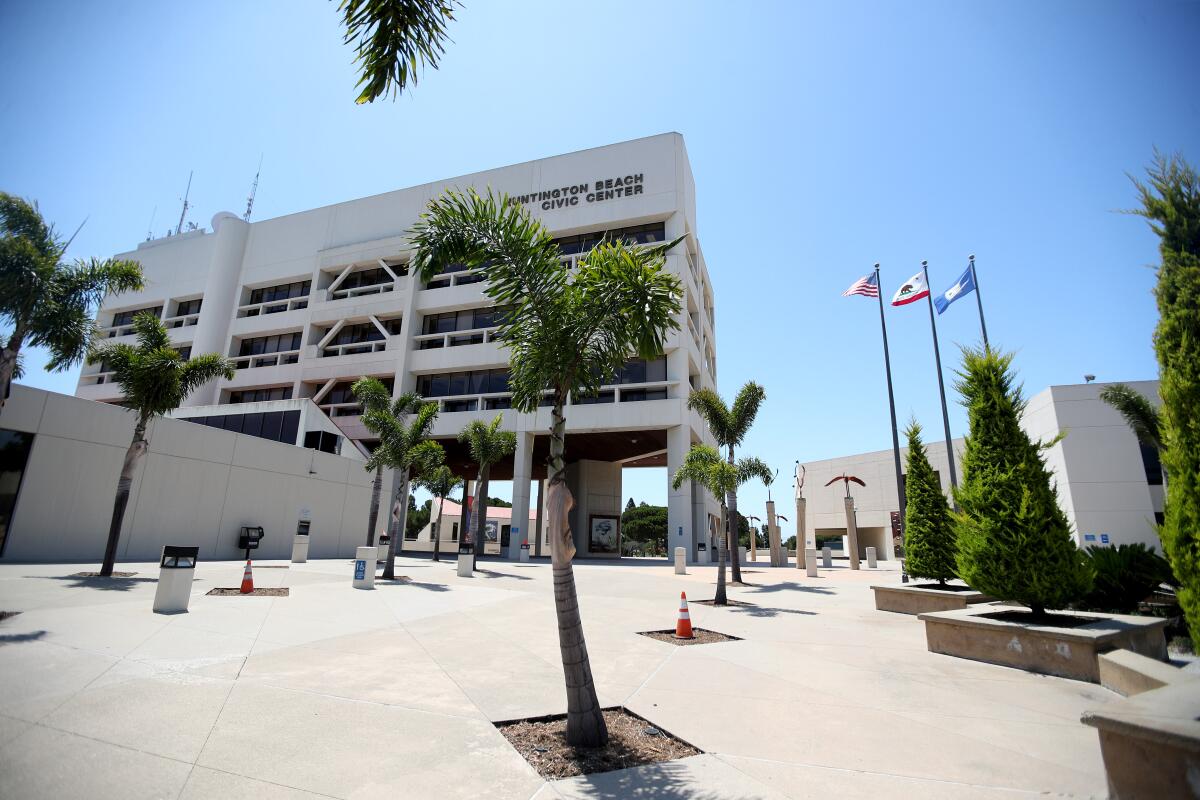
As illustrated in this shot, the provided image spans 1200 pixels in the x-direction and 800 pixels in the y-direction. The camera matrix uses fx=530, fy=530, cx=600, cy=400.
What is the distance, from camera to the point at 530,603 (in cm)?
1320

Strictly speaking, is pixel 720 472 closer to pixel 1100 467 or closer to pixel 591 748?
pixel 591 748

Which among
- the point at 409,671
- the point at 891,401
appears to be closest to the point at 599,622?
the point at 409,671

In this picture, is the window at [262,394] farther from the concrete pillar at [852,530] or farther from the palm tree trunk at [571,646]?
the palm tree trunk at [571,646]

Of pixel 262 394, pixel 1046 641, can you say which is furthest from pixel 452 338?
pixel 1046 641

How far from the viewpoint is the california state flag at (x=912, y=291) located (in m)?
23.1

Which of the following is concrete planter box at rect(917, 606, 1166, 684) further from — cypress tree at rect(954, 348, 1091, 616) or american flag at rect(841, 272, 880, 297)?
american flag at rect(841, 272, 880, 297)

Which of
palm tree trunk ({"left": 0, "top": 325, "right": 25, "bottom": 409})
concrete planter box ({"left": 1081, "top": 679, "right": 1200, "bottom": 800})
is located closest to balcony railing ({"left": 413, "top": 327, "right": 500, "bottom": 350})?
palm tree trunk ({"left": 0, "top": 325, "right": 25, "bottom": 409})

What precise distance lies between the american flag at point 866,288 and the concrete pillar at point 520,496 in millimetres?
21498

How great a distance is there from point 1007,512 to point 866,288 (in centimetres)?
1784

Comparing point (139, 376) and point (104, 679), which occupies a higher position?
point (139, 376)

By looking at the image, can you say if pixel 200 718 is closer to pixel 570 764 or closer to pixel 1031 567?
pixel 570 764

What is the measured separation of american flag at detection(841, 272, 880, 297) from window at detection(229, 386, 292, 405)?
4282cm

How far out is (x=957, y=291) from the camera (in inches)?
910

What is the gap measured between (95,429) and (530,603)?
627 inches
